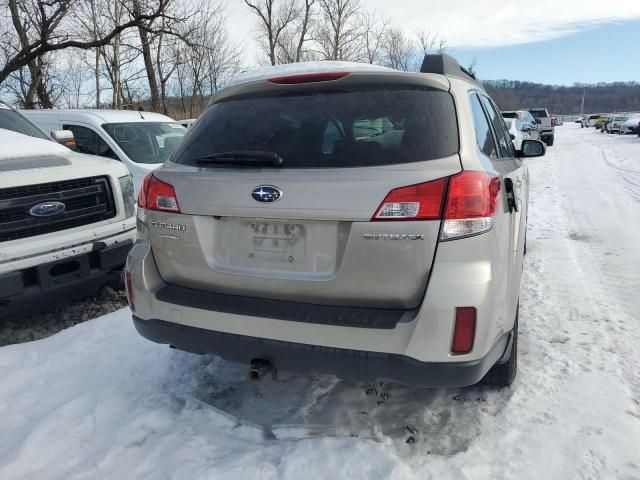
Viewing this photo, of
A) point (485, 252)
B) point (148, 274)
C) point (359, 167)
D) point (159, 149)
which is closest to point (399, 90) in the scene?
point (359, 167)

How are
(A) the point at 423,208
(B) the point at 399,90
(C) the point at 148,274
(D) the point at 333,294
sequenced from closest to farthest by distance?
(A) the point at 423,208 → (D) the point at 333,294 → (B) the point at 399,90 → (C) the point at 148,274

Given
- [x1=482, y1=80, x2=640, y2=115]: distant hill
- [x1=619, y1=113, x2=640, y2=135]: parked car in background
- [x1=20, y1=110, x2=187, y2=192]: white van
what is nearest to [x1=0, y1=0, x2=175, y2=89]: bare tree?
[x1=20, y1=110, x2=187, y2=192]: white van

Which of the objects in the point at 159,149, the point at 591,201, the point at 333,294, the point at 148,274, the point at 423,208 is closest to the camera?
the point at 423,208

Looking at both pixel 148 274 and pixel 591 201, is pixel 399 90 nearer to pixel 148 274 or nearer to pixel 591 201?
pixel 148 274

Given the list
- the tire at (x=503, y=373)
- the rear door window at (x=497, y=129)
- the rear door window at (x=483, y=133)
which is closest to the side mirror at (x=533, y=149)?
the rear door window at (x=497, y=129)

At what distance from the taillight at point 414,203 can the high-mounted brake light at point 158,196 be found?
1.05m

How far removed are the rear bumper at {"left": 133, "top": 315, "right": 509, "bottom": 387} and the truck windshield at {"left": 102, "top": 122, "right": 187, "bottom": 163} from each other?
5476 mm

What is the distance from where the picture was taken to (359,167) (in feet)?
7.04

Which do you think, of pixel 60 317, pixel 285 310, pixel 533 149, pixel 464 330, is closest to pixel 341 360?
pixel 285 310

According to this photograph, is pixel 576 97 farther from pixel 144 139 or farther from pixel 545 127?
pixel 144 139

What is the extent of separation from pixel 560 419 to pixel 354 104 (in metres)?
1.94

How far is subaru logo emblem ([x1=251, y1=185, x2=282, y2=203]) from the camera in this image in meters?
2.20

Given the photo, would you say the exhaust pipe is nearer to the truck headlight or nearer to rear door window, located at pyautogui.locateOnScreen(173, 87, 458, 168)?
rear door window, located at pyautogui.locateOnScreen(173, 87, 458, 168)

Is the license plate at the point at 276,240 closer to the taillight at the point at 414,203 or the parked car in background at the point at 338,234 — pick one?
the parked car in background at the point at 338,234
